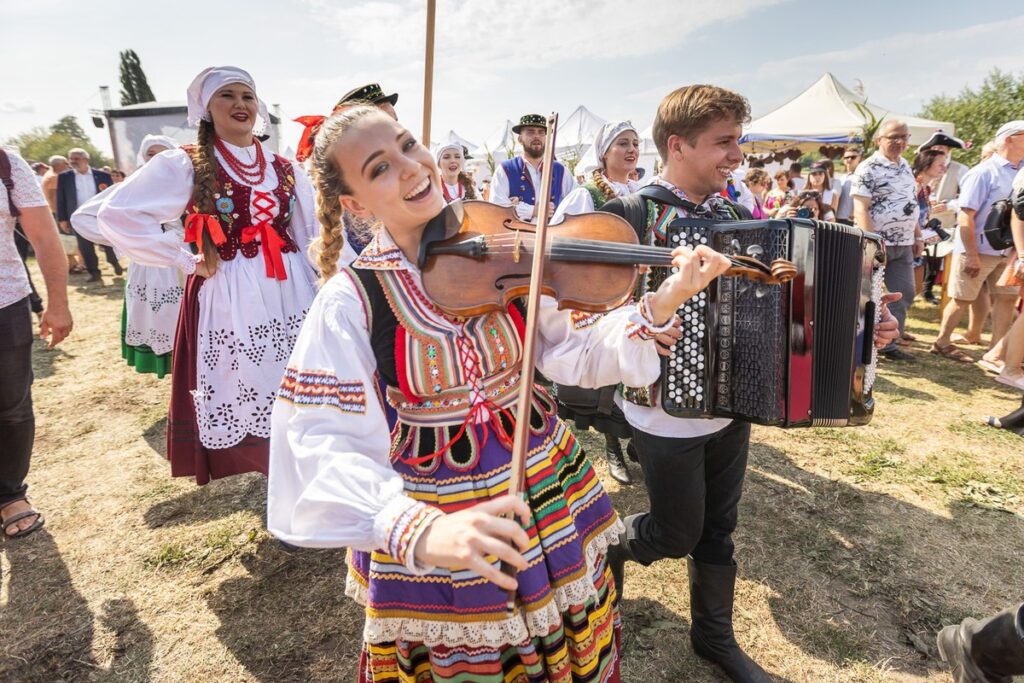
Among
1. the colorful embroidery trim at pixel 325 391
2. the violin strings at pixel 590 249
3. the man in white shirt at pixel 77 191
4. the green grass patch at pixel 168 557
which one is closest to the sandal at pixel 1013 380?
the violin strings at pixel 590 249

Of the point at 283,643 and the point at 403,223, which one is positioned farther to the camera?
the point at 283,643

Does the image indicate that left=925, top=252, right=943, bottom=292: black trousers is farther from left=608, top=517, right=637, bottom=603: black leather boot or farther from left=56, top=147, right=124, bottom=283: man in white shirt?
left=56, top=147, right=124, bottom=283: man in white shirt

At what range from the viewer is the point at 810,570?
275cm

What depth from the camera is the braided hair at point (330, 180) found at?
4.54ft

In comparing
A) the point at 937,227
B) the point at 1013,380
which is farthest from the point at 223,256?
the point at 937,227

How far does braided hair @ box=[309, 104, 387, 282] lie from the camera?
1383mm

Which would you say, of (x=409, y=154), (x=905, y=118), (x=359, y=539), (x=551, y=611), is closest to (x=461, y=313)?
(x=409, y=154)

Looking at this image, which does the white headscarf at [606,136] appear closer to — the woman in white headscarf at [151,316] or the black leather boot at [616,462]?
the black leather boot at [616,462]

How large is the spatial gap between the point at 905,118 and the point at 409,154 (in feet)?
61.0

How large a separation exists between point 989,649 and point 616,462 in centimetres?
199

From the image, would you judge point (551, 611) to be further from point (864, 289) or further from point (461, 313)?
point (864, 289)

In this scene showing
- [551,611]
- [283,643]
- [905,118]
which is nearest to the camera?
[551,611]

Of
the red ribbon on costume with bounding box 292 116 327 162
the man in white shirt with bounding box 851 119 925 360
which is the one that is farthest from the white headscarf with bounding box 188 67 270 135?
the man in white shirt with bounding box 851 119 925 360

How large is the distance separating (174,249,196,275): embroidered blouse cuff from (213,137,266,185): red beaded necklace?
0.44 metres
